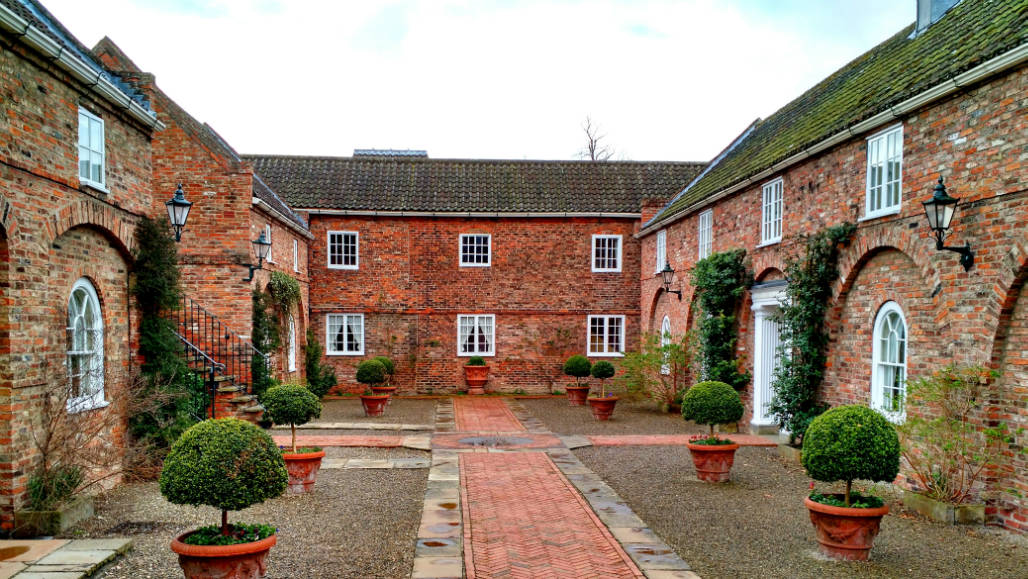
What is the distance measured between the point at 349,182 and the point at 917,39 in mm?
18237

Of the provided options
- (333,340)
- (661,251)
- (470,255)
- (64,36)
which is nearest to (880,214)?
(661,251)

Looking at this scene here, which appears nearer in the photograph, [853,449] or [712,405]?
[853,449]

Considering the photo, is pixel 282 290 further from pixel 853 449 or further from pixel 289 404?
pixel 853 449

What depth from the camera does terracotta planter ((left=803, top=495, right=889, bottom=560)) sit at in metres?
6.91

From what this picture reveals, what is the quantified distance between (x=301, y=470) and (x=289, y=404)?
1.04 metres

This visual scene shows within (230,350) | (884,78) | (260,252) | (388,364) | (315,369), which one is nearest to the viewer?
(884,78)

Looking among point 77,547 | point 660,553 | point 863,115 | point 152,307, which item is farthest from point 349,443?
point 863,115

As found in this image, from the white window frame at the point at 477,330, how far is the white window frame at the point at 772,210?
11421 millimetres

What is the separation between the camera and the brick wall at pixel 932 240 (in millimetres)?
7969

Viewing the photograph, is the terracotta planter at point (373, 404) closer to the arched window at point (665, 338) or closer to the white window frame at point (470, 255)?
the white window frame at point (470, 255)

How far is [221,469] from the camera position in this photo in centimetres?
580

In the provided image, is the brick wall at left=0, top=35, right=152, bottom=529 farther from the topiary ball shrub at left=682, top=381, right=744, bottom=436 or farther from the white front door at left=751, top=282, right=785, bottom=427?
the white front door at left=751, top=282, right=785, bottom=427

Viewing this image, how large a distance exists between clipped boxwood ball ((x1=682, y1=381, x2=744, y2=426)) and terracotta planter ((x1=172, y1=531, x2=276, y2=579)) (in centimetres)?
708

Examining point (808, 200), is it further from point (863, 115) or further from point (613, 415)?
point (613, 415)
